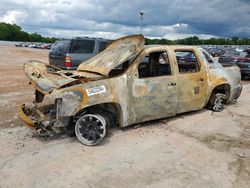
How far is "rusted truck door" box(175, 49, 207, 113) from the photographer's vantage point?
233 inches

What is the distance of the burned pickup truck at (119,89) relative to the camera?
15.3 feet

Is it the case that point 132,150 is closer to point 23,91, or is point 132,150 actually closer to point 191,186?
point 191,186

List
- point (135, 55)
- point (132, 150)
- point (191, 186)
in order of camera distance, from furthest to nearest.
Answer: point (135, 55) → point (132, 150) → point (191, 186)

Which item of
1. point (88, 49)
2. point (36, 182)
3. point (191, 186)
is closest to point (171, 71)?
point (191, 186)

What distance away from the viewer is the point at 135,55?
5.19 metres

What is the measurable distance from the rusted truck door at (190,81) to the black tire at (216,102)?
2.12 feet

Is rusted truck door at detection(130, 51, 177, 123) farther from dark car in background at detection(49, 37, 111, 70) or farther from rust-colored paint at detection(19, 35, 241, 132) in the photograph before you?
dark car in background at detection(49, 37, 111, 70)

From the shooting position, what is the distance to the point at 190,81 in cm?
603

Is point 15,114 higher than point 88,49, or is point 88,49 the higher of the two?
point 88,49

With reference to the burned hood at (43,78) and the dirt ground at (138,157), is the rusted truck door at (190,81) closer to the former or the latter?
the dirt ground at (138,157)

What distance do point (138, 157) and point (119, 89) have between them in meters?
1.32

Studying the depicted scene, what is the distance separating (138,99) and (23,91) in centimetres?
555

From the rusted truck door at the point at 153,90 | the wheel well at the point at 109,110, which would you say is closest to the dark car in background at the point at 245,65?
the rusted truck door at the point at 153,90

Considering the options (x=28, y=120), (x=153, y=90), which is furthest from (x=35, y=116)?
(x=153, y=90)
